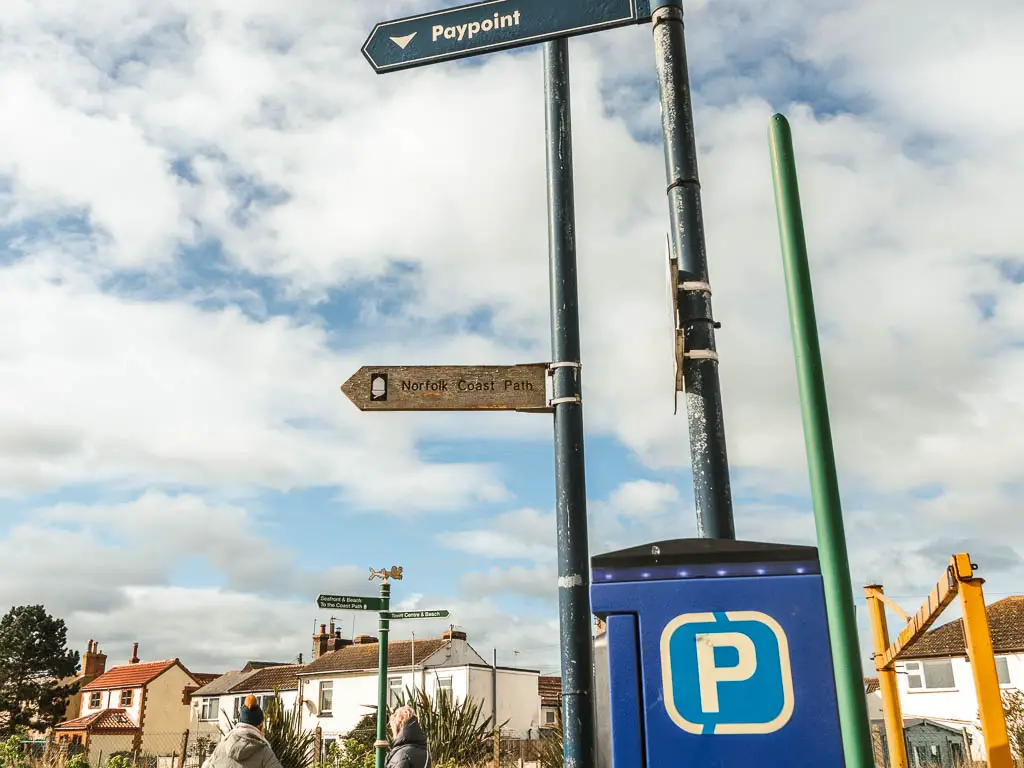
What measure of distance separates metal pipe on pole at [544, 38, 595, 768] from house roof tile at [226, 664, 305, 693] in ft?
143

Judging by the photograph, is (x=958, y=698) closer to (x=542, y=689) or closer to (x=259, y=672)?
(x=542, y=689)

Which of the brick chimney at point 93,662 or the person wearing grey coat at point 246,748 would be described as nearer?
the person wearing grey coat at point 246,748

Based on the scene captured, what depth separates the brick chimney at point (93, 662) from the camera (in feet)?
197

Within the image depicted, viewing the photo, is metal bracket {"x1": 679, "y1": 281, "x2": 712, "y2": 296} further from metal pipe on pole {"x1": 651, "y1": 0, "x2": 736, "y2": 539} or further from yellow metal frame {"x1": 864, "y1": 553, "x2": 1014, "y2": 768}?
yellow metal frame {"x1": 864, "y1": 553, "x2": 1014, "y2": 768}

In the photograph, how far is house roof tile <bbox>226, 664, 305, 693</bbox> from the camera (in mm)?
44506

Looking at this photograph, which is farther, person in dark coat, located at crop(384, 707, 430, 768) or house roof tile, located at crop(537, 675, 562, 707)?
house roof tile, located at crop(537, 675, 562, 707)

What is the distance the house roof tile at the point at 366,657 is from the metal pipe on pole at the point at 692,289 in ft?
130

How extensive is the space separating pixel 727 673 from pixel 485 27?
3.02m

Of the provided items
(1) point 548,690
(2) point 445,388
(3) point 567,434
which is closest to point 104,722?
(1) point 548,690

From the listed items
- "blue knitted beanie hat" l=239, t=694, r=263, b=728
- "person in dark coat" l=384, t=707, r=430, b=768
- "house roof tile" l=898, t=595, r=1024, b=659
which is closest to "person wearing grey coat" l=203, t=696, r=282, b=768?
"blue knitted beanie hat" l=239, t=694, r=263, b=728

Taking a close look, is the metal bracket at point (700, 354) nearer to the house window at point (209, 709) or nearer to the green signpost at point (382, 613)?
the green signpost at point (382, 613)

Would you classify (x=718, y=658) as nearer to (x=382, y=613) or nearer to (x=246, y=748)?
(x=246, y=748)

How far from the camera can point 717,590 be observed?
7.12 ft

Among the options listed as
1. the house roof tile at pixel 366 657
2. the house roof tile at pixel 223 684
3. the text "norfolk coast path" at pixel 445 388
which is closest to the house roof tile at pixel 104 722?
the house roof tile at pixel 223 684
